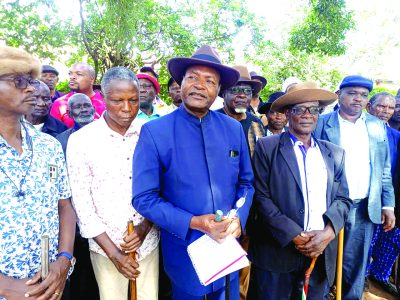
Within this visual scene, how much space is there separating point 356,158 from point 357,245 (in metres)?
0.99

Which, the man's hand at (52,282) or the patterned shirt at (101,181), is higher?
the patterned shirt at (101,181)

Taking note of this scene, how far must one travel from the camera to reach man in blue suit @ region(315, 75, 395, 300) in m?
3.46

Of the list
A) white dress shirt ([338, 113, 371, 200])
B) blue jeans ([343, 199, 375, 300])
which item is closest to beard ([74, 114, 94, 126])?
white dress shirt ([338, 113, 371, 200])

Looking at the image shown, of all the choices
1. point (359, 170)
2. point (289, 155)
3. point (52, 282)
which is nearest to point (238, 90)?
point (289, 155)

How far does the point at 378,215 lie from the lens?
3469mm

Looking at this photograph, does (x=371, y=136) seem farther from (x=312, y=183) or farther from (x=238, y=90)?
(x=238, y=90)

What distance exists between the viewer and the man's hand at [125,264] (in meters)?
2.35

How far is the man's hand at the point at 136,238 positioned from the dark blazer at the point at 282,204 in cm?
101

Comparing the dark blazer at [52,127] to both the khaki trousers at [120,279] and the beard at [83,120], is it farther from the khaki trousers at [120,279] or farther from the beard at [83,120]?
the khaki trousers at [120,279]

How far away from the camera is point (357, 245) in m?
3.57

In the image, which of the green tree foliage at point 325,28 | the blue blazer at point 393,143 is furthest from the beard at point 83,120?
the green tree foliage at point 325,28

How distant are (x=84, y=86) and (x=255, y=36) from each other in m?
10.4

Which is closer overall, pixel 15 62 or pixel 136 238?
pixel 15 62

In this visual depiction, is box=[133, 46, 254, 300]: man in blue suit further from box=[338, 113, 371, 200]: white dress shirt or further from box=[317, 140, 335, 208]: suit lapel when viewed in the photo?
box=[338, 113, 371, 200]: white dress shirt
